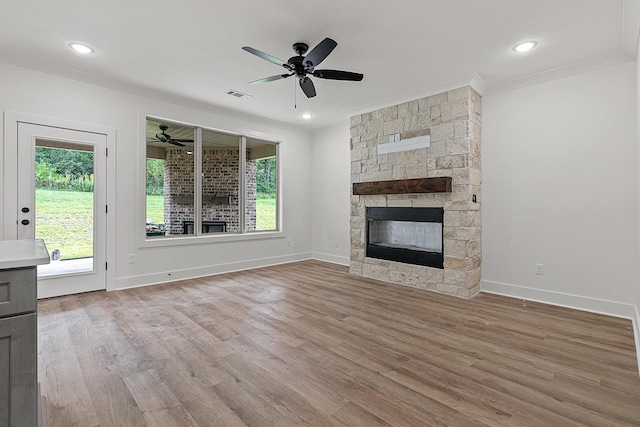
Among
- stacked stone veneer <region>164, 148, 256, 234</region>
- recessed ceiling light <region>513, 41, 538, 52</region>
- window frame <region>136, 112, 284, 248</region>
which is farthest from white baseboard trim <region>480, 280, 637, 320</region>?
stacked stone veneer <region>164, 148, 256, 234</region>

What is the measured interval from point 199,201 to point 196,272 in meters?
1.18

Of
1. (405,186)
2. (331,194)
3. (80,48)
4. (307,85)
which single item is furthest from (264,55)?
(331,194)

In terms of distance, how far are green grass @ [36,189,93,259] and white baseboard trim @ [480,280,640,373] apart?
5.34 metres

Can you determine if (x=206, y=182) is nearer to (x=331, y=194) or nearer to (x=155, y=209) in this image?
(x=155, y=209)

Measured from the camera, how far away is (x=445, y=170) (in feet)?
13.8

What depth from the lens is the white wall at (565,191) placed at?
337cm

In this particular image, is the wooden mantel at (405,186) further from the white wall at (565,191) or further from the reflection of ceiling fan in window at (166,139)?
the reflection of ceiling fan in window at (166,139)

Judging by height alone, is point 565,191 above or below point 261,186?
below

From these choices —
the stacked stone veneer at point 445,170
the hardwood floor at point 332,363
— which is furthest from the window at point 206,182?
the stacked stone veneer at point 445,170

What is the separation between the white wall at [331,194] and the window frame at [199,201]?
86 centimetres

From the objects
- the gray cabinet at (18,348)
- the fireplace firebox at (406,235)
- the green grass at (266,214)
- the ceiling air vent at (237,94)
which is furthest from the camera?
the green grass at (266,214)

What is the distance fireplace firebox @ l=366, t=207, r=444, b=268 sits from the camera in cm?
438

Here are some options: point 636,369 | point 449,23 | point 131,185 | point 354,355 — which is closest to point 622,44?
point 449,23

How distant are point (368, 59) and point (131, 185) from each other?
361cm
